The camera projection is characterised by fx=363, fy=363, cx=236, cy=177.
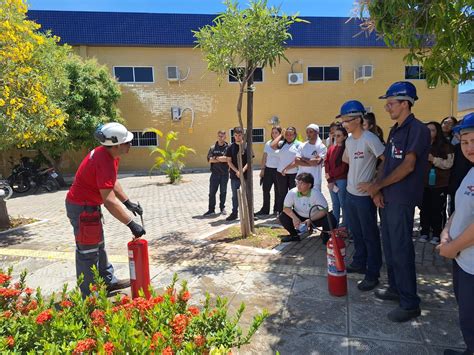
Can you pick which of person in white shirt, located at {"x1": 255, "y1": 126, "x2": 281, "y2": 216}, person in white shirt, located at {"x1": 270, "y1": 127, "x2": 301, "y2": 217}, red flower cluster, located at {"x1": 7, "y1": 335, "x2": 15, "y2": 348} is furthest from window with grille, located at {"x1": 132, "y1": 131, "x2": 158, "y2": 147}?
red flower cluster, located at {"x1": 7, "y1": 335, "x2": 15, "y2": 348}

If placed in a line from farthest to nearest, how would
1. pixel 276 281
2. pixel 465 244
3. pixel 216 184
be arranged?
pixel 216 184
pixel 276 281
pixel 465 244

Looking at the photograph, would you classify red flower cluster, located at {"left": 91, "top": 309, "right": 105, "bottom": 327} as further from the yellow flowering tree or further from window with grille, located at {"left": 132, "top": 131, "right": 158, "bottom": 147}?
window with grille, located at {"left": 132, "top": 131, "right": 158, "bottom": 147}

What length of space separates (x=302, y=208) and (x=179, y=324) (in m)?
3.59

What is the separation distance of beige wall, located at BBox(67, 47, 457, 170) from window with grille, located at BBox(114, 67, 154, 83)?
10.1 inches

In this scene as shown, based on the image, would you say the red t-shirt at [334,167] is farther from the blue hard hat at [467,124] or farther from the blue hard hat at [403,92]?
the blue hard hat at [467,124]

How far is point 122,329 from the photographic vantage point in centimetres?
178

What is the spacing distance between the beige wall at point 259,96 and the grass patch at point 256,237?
13.7 meters

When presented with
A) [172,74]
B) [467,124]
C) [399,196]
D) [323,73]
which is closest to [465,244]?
[467,124]

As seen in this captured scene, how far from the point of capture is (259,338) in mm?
2957

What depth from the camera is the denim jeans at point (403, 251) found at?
309 cm

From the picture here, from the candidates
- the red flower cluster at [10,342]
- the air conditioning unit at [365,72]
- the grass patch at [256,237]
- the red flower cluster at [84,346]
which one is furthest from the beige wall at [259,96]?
the red flower cluster at [84,346]

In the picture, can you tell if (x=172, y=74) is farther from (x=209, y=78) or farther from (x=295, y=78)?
(x=295, y=78)

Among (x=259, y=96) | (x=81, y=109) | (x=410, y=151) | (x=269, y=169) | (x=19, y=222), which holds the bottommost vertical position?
(x=19, y=222)

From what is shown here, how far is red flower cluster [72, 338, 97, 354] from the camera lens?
171 cm
